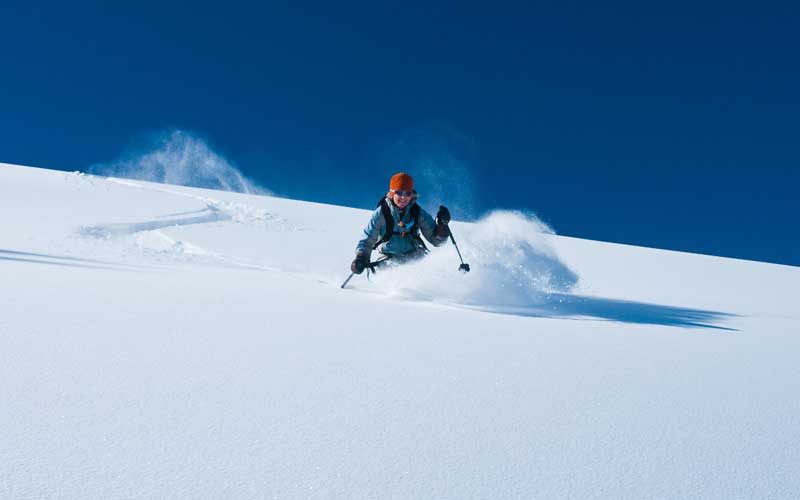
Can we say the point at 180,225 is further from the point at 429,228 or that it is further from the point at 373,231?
the point at 429,228

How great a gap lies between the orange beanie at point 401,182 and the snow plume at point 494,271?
850 mm

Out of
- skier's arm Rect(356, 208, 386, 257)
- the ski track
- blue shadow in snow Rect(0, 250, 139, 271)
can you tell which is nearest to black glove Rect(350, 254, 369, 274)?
skier's arm Rect(356, 208, 386, 257)

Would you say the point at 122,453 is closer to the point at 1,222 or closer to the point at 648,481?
the point at 648,481

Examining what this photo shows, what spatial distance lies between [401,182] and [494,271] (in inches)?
58.2

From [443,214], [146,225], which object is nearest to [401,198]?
[443,214]

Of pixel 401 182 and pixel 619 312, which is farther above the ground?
pixel 401 182

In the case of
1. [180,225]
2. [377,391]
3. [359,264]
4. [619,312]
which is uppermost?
[180,225]

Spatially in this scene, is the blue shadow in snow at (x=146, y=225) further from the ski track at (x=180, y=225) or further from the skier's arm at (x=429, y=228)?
the skier's arm at (x=429, y=228)

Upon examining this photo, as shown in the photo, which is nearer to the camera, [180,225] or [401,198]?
[401,198]

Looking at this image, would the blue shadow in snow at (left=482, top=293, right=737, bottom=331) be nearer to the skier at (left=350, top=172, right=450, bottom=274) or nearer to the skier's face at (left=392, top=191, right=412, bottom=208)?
the skier at (left=350, top=172, right=450, bottom=274)

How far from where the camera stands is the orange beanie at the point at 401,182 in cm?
666

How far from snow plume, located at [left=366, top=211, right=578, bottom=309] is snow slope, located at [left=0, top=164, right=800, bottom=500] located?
0.11 ft

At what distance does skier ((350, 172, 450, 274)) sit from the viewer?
264 inches

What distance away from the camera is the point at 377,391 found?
2.30m
